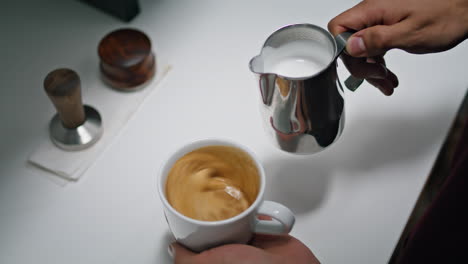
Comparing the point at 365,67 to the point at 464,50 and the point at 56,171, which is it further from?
the point at 56,171

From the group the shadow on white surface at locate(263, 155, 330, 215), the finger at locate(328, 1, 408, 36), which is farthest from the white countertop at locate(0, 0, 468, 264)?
the finger at locate(328, 1, 408, 36)

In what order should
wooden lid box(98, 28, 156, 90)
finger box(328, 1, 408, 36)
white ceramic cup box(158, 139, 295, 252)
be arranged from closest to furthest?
1. white ceramic cup box(158, 139, 295, 252)
2. finger box(328, 1, 408, 36)
3. wooden lid box(98, 28, 156, 90)

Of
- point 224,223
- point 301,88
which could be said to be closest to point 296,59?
point 301,88

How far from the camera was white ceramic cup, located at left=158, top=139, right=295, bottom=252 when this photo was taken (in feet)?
1.40

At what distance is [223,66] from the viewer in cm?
69

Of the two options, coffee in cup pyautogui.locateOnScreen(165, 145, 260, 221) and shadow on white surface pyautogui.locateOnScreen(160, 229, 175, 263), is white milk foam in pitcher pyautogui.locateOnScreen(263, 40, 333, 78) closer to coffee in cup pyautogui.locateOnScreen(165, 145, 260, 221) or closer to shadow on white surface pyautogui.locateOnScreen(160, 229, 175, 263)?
coffee in cup pyautogui.locateOnScreen(165, 145, 260, 221)

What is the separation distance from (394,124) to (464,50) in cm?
17

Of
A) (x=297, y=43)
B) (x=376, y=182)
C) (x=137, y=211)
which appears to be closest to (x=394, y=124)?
(x=376, y=182)

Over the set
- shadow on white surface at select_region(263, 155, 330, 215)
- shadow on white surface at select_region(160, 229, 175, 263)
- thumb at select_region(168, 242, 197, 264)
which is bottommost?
shadow on white surface at select_region(160, 229, 175, 263)

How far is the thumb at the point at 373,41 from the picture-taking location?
488 millimetres

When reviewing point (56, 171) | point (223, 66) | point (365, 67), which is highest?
point (365, 67)

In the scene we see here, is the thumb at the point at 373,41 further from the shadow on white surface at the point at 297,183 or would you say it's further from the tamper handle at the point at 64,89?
the tamper handle at the point at 64,89

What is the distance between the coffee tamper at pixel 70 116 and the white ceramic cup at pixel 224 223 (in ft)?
0.57

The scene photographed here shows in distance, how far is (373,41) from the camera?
490mm
